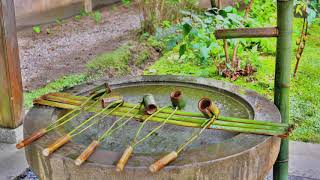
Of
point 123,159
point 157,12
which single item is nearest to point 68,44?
point 157,12

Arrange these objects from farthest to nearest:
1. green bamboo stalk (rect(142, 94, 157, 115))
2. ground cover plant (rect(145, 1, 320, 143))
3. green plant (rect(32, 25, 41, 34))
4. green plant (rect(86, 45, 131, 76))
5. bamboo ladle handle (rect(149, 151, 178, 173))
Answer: green plant (rect(32, 25, 41, 34)) < green plant (rect(86, 45, 131, 76)) < ground cover plant (rect(145, 1, 320, 143)) < green bamboo stalk (rect(142, 94, 157, 115)) < bamboo ladle handle (rect(149, 151, 178, 173))

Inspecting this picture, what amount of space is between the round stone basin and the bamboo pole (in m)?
0.07

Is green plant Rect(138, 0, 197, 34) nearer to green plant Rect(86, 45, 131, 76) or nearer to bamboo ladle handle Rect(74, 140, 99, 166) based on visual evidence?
green plant Rect(86, 45, 131, 76)

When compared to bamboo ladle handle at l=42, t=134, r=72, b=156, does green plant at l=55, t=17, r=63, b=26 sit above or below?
above

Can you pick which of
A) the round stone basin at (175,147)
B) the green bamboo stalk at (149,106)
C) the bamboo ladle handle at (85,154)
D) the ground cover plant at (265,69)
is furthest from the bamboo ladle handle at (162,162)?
the ground cover plant at (265,69)

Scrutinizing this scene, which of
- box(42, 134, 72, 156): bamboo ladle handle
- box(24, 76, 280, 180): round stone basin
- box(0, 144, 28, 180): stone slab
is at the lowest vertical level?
box(0, 144, 28, 180): stone slab

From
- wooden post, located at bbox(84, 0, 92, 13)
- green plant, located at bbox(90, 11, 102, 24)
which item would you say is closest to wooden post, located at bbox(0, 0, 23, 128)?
green plant, located at bbox(90, 11, 102, 24)

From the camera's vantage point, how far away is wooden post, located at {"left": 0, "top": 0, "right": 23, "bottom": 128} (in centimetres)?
311

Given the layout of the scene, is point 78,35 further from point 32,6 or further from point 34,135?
point 34,135

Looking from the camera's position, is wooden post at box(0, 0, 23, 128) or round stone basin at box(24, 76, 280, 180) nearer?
round stone basin at box(24, 76, 280, 180)

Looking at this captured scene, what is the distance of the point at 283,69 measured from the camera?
175 centimetres

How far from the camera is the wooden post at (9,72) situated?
3.11m

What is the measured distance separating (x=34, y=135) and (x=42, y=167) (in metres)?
0.13

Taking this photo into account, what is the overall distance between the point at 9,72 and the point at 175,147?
5.90 feet
